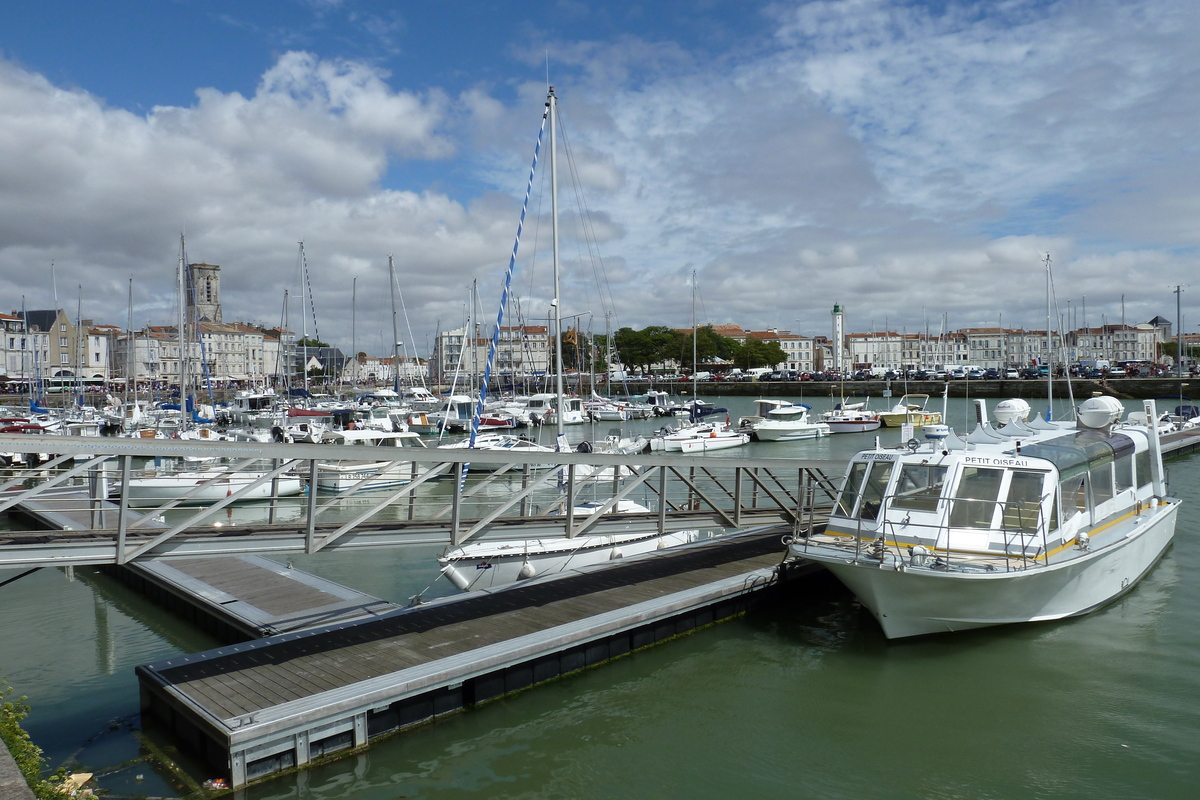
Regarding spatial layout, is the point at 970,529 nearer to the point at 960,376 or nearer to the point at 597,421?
the point at 597,421

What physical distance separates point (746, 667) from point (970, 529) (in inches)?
169

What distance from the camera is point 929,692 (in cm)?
1169

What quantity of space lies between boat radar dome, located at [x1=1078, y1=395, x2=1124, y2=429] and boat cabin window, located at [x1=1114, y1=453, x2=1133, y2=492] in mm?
855

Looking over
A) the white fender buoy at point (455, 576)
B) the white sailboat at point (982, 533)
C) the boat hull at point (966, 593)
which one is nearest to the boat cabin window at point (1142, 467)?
the white sailboat at point (982, 533)

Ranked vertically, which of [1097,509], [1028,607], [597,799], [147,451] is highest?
[147,451]

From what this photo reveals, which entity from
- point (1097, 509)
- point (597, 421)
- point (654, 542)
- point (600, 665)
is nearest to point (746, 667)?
point (600, 665)

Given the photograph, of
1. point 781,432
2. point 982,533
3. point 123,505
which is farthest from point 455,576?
point 781,432

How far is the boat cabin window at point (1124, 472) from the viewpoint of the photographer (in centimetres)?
1641

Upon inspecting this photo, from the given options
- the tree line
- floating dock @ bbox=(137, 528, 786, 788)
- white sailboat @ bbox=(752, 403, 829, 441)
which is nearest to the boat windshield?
floating dock @ bbox=(137, 528, 786, 788)

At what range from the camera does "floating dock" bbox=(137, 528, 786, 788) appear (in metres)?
9.23

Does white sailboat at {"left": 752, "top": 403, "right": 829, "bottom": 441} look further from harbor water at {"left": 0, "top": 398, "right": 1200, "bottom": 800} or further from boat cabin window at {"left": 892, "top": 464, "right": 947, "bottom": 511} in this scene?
boat cabin window at {"left": 892, "top": 464, "right": 947, "bottom": 511}

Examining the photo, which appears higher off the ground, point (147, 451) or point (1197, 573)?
point (147, 451)

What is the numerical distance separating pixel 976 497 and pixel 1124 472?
536cm

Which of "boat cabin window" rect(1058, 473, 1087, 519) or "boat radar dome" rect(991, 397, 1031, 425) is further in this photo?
"boat radar dome" rect(991, 397, 1031, 425)
